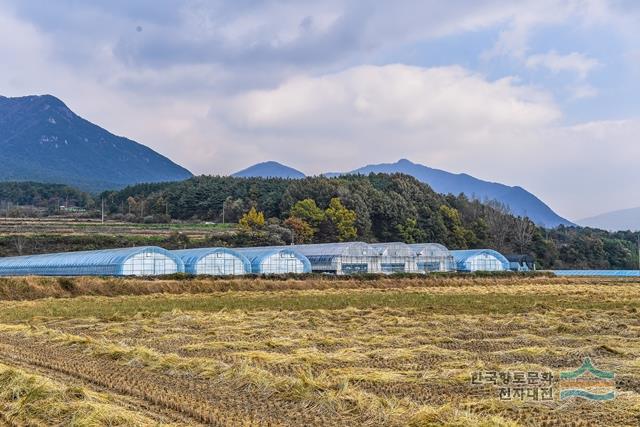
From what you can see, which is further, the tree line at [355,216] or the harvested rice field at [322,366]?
A: the tree line at [355,216]

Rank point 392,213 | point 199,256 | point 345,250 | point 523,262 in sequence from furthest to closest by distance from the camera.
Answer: point 392,213, point 523,262, point 345,250, point 199,256

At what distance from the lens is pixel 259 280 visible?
40906 mm

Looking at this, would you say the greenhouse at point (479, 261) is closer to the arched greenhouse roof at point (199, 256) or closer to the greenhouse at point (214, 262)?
the arched greenhouse roof at point (199, 256)

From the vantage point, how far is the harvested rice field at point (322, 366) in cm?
875

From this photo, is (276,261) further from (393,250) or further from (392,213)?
(392,213)

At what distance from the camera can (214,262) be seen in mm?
49000

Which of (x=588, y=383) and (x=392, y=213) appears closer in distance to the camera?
(x=588, y=383)

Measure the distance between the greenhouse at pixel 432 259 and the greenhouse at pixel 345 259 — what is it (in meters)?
4.82

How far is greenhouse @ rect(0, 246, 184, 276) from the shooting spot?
43709mm

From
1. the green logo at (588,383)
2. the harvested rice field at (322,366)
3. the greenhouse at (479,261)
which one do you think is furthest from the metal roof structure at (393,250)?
the green logo at (588,383)

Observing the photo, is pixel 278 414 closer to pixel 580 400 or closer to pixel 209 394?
pixel 209 394

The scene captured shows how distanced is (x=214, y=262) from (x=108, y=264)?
7.85 m

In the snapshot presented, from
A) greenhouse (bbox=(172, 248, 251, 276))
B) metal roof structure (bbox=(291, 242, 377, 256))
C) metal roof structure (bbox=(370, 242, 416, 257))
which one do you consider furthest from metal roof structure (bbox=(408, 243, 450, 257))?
greenhouse (bbox=(172, 248, 251, 276))

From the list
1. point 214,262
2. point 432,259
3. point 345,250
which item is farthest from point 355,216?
point 214,262
